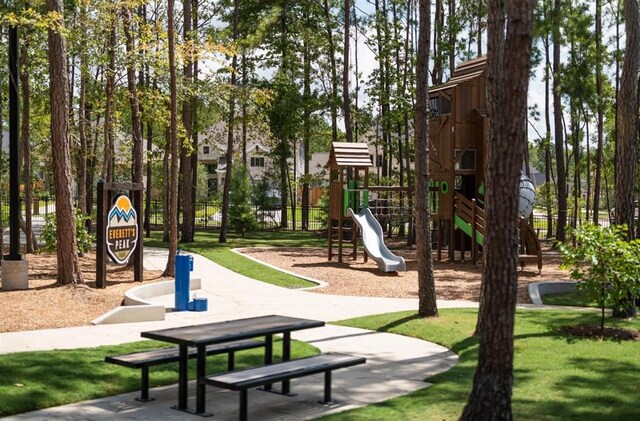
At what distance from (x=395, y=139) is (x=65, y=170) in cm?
3099

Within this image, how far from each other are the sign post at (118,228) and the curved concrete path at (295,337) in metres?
1.43

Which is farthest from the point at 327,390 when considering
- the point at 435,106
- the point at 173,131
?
the point at 435,106

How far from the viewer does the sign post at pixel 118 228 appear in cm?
1700

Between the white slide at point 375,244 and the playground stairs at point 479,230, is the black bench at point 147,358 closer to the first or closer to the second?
the white slide at point 375,244

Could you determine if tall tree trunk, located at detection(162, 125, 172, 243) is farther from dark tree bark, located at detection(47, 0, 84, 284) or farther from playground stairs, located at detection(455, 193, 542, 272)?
dark tree bark, located at detection(47, 0, 84, 284)

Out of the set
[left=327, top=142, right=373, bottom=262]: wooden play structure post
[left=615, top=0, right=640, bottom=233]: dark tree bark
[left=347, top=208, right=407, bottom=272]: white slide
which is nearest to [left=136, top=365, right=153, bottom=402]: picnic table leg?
[left=615, top=0, right=640, bottom=233]: dark tree bark

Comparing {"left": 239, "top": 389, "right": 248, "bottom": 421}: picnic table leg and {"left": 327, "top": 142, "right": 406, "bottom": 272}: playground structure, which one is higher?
{"left": 327, "top": 142, "right": 406, "bottom": 272}: playground structure

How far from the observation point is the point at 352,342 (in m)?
12.1

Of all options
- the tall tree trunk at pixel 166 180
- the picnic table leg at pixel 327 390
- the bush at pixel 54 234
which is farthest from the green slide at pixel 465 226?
the picnic table leg at pixel 327 390

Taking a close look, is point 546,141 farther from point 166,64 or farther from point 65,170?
point 65,170

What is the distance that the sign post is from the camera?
55.8ft

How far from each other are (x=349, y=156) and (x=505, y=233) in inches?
770

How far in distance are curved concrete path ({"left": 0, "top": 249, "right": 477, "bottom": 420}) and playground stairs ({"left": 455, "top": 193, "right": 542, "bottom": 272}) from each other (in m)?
6.89

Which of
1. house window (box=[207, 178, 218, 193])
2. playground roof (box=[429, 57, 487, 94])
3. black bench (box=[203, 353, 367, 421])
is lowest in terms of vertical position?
black bench (box=[203, 353, 367, 421])
